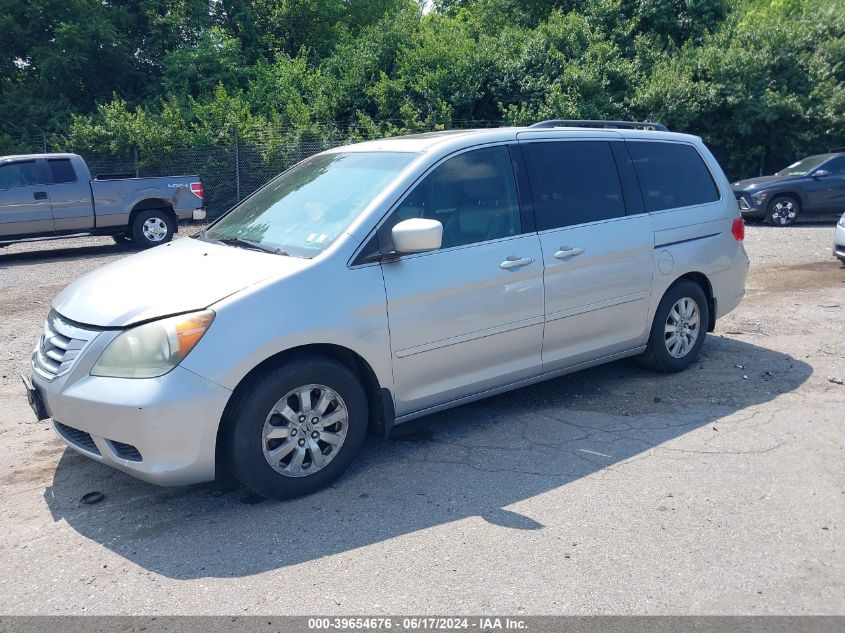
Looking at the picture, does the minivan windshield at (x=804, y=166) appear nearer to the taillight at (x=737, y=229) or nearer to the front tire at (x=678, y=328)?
the taillight at (x=737, y=229)

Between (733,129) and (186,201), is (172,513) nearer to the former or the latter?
(186,201)

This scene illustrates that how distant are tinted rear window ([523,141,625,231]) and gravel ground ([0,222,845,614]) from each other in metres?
1.39

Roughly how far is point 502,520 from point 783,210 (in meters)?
14.6

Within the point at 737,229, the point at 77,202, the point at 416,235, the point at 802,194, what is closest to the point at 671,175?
the point at 737,229

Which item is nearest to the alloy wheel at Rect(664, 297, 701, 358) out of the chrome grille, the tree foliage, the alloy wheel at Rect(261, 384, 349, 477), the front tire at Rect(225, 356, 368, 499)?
the front tire at Rect(225, 356, 368, 499)

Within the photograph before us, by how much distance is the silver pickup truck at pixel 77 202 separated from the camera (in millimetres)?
13680

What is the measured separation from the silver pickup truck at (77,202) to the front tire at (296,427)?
10655mm

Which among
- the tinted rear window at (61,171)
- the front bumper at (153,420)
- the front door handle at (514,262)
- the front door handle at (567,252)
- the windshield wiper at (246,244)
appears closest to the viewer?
the front bumper at (153,420)

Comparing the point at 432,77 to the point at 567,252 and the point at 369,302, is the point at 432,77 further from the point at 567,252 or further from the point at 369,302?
the point at 369,302

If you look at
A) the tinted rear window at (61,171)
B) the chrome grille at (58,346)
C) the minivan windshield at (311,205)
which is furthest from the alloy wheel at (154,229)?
the chrome grille at (58,346)

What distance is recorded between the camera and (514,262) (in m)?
5.11

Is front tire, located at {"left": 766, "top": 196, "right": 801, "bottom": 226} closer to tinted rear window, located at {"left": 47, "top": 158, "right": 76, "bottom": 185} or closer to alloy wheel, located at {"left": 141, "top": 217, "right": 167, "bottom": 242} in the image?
alloy wheel, located at {"left": 141, "top": 217, "right": 167, "bottom": 242}

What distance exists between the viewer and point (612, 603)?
3389 millimetres

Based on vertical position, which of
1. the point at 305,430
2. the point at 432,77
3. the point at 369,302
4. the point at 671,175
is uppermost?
the point at 432,77
